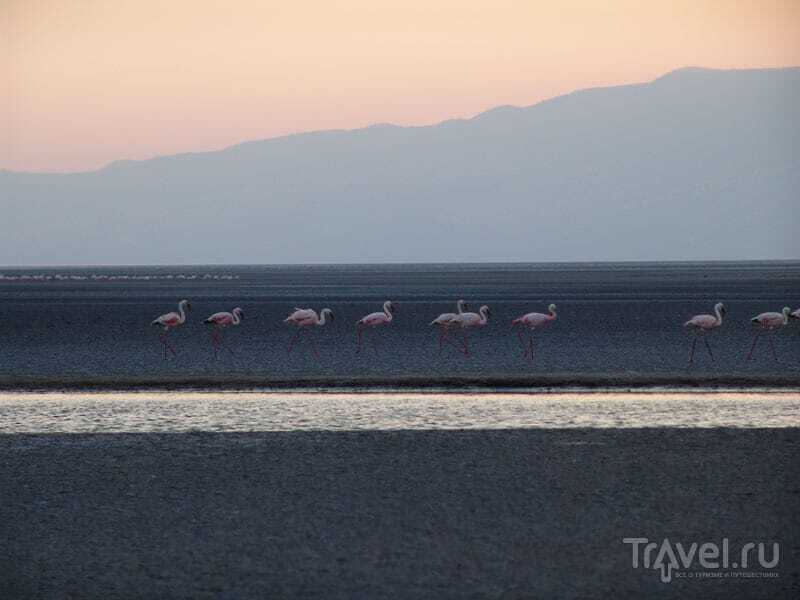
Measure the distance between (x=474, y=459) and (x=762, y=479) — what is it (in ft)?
10.2

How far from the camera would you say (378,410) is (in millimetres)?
19734

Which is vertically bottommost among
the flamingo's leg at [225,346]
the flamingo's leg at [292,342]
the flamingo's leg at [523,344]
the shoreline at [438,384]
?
the flamingo's leg at [523,344]

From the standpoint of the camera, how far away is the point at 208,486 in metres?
13.2

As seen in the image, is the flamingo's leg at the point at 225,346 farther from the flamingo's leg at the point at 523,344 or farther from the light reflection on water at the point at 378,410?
the light reflection on water at the point at 378,410

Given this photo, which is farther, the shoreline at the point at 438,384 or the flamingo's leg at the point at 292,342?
the flamingo's leg at the point at 292,342

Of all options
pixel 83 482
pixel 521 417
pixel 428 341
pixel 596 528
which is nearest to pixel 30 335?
pixel 428 341

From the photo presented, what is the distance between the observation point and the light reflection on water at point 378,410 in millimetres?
17891

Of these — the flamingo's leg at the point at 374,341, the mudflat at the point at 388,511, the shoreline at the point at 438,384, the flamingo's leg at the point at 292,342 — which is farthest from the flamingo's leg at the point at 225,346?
the mudflat at the point at 388,511

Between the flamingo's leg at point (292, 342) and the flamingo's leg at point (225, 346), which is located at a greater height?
the flamingo's leg at point (225, 346)

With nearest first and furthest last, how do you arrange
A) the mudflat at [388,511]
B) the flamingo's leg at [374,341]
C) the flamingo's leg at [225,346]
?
the mudflat at [388,511]
the flamingo's leg at [225,346]
the flamingo's leg at [374,341]

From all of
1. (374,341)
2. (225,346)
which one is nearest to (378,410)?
(225,346)

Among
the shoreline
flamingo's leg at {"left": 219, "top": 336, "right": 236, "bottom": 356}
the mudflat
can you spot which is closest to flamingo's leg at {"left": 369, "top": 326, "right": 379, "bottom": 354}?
flamingo's leg at {"left": 219, "top": 336, "right": 236, "bottom": 356}

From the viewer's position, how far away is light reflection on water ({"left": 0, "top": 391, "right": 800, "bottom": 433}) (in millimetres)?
17891

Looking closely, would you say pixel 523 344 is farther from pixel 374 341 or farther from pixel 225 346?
pixel 225 346
